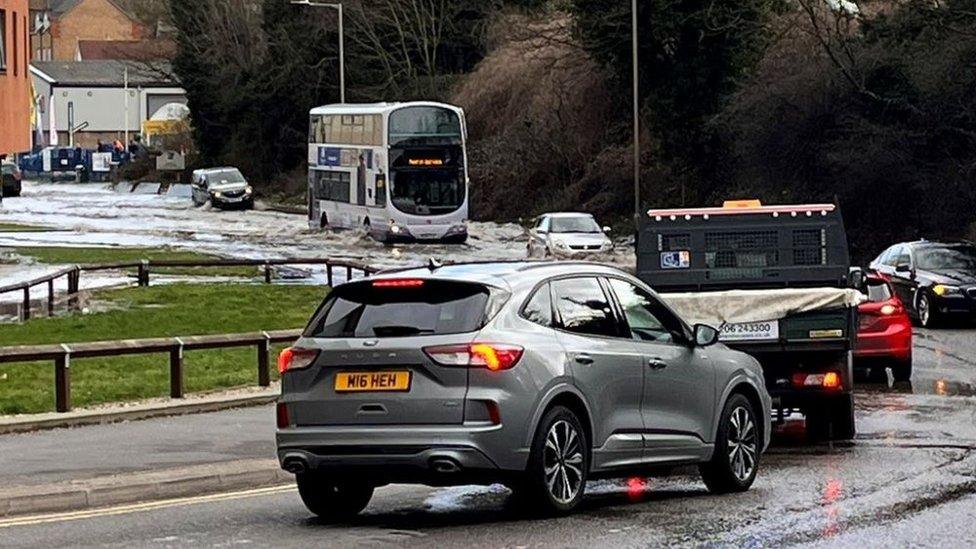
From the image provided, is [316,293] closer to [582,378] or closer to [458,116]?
[458,116]

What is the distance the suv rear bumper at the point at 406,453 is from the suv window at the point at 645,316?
1.73 m

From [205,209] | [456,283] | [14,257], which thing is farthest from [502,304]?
[205,209]

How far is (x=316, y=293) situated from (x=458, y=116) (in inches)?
799

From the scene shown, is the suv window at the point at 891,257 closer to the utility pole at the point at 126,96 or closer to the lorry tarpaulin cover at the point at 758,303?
the lorry tarpaulin cover at the point at 758,303

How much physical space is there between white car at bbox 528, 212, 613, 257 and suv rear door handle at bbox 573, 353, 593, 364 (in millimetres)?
37059

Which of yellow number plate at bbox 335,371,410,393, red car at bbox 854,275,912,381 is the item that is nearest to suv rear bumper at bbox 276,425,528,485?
yellow number plate at bbox 335,371,410,393

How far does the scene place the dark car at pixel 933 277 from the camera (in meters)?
32.5

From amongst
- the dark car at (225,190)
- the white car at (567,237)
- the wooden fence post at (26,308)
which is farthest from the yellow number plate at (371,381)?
the dark car at (225,190)

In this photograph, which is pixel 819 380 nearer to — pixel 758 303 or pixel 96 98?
pixel 758 303

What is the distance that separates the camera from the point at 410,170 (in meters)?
57.5

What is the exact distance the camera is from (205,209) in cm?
8462

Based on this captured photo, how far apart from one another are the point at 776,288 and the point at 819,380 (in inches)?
47.8

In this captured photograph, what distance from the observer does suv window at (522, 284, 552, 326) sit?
11401 mm

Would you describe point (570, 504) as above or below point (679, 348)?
below
